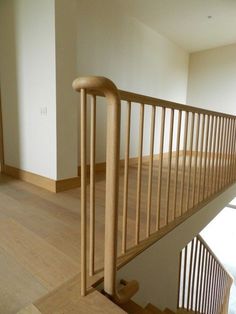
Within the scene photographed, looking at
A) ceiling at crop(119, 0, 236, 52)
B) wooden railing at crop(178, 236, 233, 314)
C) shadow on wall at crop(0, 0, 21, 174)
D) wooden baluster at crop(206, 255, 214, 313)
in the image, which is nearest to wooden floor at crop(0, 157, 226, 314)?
shadow on wall at crop(0, 0, 21, 174)

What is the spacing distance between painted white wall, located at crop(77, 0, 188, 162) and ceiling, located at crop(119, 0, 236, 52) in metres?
0.17

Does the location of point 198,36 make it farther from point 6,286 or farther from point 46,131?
point 6,286

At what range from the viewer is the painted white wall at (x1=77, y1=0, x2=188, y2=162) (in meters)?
2.88

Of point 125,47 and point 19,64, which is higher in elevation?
point 125,47

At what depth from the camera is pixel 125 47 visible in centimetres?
346

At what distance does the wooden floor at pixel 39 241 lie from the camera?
97 centimetres

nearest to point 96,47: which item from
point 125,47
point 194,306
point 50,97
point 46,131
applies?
point 125,47

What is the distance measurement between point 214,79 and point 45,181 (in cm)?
457

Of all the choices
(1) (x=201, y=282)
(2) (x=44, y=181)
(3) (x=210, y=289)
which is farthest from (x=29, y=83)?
(3) (x=210, y=289)

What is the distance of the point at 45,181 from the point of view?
2375 mm

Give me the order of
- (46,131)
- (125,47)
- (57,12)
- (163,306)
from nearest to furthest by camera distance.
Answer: (163,306) < (57,12) < (46,131) < (125,47)

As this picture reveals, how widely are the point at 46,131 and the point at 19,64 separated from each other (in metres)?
0.92

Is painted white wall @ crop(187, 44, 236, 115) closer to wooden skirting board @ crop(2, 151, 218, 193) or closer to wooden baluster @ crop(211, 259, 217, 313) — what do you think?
wooden baluster @ crop(211, 259, 217, 313)

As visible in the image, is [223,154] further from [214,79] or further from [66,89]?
[214,79]
